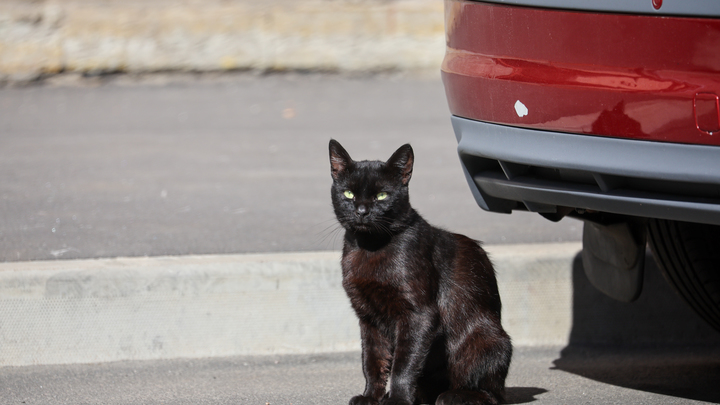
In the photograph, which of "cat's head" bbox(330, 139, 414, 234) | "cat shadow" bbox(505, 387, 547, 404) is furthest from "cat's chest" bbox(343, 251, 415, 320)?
"cat shadow" bbox(505, 387, 547, 404)

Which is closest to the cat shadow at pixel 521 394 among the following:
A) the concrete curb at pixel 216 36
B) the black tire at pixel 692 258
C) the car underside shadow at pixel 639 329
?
the car underside shadow at pixel 639 329

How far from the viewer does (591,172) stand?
254 centimetres

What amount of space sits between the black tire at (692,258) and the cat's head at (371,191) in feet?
3.53

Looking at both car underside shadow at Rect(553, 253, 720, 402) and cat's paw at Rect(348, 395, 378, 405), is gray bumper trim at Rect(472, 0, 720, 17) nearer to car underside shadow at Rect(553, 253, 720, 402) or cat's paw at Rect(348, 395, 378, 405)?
cat's paw at Rect(348, 395, 378, 405)

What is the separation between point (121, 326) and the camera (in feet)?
12.2

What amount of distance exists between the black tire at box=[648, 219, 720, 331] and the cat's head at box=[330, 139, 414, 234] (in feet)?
3.53

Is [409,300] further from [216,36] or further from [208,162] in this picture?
[216,36]

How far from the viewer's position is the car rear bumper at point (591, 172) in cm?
237

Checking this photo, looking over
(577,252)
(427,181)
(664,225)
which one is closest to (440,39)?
(427,181)

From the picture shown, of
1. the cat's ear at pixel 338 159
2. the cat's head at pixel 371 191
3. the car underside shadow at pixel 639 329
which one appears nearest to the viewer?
the cat's head at pixel 371 191

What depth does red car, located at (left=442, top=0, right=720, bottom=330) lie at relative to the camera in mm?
2336

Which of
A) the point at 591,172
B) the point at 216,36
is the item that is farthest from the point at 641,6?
the point at 216,36

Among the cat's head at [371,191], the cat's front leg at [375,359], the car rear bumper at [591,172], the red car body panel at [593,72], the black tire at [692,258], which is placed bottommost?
the cat's front leg at [375,359]

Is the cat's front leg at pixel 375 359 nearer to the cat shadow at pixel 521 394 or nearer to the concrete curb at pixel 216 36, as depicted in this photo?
the cat shadow at pixel 521 394
